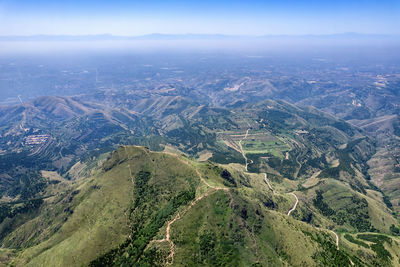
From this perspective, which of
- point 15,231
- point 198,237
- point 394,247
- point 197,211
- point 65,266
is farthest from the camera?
point 15,231

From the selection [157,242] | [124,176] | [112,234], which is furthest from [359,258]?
[124,176]

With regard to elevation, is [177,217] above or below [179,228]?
above

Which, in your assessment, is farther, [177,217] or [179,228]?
[177,217]

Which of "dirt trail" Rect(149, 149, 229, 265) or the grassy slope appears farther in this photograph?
the grassy slope

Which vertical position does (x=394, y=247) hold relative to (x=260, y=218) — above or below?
below

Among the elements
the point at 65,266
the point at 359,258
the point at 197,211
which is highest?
the point at 197,211

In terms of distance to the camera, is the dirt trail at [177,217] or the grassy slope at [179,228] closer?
the dirt trail at [177,217]

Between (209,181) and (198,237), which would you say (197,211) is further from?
(209,181)

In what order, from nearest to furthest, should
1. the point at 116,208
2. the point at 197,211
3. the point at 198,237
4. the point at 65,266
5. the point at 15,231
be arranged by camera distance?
1. the point at 65,266
2. the point at 198,237
3. the point at 197,211
4. the point at 116,208
5. the point at 15,231

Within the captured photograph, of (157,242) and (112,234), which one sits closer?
(157,242)

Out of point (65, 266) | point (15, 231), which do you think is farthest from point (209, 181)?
point (15, 231)
